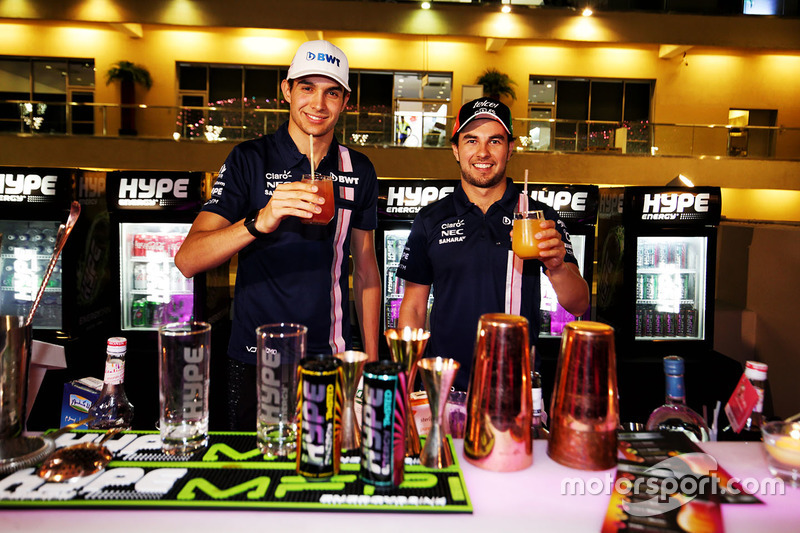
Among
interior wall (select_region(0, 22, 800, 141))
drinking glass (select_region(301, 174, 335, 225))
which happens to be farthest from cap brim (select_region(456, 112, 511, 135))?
interior wall (select_region(0, 22, 800, 141))

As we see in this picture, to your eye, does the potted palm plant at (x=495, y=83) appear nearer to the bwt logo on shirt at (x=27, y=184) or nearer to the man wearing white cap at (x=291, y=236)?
the bwt logo on shirt at (x=27, y=184)

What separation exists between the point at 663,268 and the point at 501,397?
409cm

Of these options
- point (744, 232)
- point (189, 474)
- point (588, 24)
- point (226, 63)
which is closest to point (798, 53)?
point (588, 24)

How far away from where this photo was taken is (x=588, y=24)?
13.5 m

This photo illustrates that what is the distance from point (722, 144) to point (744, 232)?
30.1 feet

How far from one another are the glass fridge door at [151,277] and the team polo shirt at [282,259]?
285 cm

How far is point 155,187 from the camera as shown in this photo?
4363 mm

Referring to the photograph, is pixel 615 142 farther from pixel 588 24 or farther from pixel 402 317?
pixel 402 317

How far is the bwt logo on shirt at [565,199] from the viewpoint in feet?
14.1

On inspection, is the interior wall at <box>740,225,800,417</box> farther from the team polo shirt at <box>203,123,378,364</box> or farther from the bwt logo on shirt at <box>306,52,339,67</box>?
the bwt logo on shirt at <box>306,52,339,67</box>

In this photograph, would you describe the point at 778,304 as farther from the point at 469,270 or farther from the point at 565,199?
the point at 469,270

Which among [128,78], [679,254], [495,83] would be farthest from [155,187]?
[495,83]

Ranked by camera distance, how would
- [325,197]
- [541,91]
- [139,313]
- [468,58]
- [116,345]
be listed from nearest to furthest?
1. [116,345]
2. [325,197]
3. [139,313]
4. [468,58]
5. [541,91]

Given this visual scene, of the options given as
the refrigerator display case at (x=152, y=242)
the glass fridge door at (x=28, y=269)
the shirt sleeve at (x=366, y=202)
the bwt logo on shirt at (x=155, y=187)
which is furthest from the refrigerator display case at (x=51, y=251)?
the shirt sleeve at (x=366, y=202)
